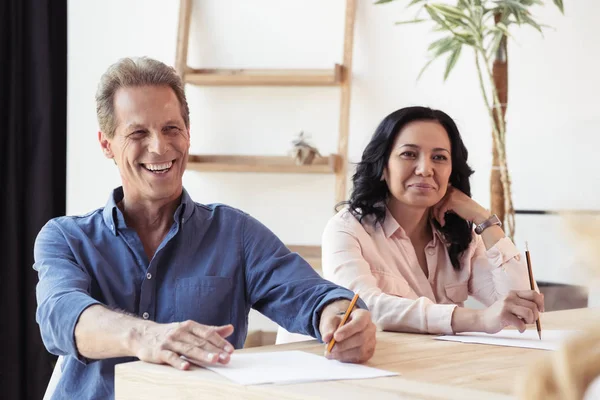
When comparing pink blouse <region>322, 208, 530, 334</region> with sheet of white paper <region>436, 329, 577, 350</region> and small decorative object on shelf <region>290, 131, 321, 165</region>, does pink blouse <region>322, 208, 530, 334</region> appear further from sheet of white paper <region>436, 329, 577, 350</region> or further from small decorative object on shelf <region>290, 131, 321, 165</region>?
small decorative object on shelf <region>290, 131, 321, 165</region>

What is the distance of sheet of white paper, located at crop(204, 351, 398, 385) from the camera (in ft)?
3.51

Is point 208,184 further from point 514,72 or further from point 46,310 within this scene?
point 46,310

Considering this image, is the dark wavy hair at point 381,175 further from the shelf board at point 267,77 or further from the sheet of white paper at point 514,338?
the shelf board at point 267,77

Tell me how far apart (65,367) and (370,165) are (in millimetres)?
1082

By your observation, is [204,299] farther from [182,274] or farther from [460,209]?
[460,209]

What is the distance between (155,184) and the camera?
Answer: 1641 mm

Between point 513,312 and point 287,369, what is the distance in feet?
2.09

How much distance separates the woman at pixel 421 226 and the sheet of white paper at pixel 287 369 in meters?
→ 0.69

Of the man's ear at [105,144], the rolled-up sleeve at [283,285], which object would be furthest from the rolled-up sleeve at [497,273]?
the man's ear at [105,144]

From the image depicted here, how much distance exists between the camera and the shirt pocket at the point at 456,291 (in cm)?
212

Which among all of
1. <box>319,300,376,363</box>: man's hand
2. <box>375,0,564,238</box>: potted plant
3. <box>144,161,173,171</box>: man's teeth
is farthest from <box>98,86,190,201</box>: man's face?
<box>375,0,564,238</box>: potted plant

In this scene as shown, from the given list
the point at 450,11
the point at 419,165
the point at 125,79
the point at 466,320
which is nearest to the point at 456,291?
the point at 419,165

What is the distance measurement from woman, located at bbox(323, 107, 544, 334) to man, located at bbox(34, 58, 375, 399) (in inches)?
13.3

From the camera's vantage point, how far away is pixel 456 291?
2.13 m
